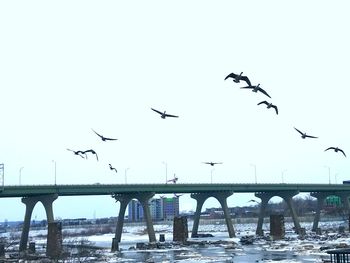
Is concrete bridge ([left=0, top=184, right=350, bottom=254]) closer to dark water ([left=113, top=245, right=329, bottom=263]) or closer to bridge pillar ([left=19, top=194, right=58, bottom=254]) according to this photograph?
bridge pillar ([left=19, top=194, right=58, bottom=254])

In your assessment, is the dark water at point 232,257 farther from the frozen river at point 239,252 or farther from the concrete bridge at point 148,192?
the concrete bridge at point 148,192

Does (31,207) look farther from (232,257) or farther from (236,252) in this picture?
(232,257)

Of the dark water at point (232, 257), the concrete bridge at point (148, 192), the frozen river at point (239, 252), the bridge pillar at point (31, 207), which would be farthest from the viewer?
the bridge pillar at point (31, 207)

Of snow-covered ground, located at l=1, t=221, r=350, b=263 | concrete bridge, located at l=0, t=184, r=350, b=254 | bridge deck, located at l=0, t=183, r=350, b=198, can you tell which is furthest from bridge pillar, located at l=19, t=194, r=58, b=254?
snow-covered ground, located at l=1, t=221, r=350, b=263

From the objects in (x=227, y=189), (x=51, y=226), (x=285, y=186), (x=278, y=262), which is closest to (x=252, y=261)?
(x=278, y=262)

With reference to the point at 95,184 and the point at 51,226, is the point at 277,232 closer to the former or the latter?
the point at 95,184

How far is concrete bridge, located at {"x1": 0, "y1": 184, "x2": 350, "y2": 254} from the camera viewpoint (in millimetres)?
93250

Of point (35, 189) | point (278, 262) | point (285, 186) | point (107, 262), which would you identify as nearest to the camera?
point (278, 262)

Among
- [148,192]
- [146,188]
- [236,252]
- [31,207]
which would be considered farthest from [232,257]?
[31,207]

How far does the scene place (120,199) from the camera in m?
109

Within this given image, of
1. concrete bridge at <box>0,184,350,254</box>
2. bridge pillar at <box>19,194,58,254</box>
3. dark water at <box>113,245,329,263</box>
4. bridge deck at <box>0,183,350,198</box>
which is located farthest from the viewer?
bridge pillar at <box>19,194,58,254</box>

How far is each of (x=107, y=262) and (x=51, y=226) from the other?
87.9 feet

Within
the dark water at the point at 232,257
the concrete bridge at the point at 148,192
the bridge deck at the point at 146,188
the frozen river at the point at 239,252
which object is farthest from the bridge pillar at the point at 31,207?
the dark water at the point at 232,257

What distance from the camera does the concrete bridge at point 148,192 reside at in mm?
93250
